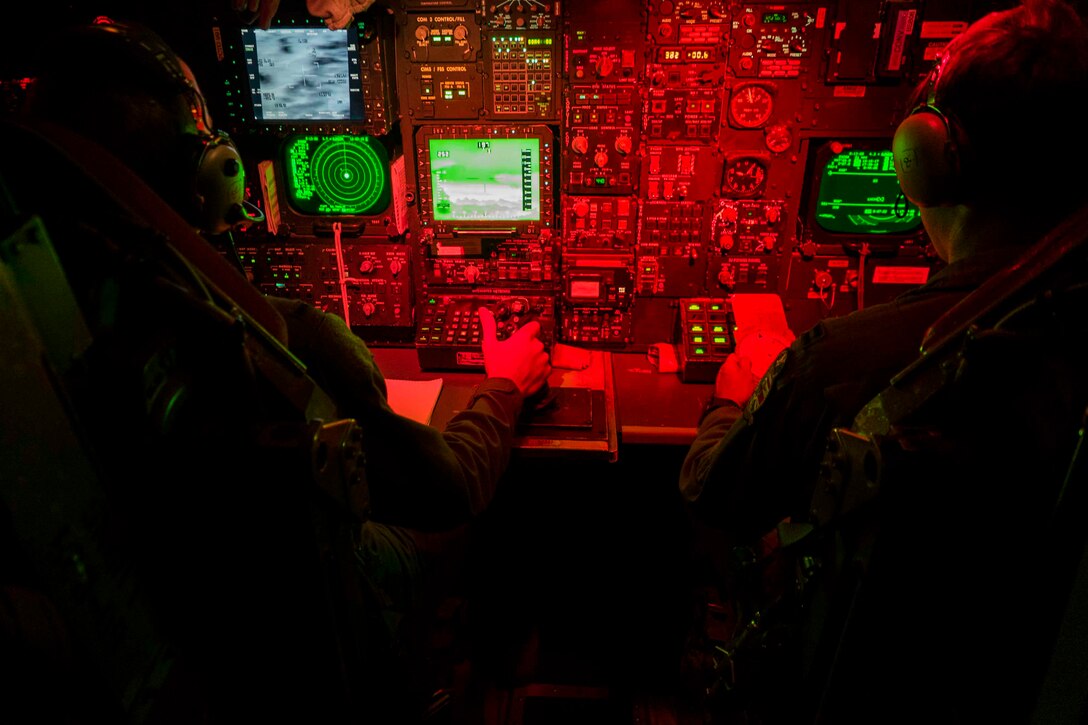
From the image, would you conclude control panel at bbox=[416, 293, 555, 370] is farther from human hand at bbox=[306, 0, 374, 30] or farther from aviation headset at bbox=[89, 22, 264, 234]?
aviation headset at bbox=[89, 22, 264, 234]

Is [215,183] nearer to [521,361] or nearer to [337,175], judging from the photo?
[521,361]

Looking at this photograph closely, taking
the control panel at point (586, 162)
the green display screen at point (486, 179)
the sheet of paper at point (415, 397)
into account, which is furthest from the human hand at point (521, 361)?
the green display screen at point (486, 179)

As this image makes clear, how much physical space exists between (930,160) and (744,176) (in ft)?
4.09

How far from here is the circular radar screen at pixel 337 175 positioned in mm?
2383

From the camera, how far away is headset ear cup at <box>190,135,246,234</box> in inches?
38.8

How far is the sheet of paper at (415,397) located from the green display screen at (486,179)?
66 cm

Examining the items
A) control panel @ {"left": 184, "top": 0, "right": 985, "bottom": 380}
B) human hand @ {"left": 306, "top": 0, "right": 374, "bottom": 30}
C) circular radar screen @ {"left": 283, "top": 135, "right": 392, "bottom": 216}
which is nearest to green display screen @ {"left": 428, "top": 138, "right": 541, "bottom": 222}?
control panel @ {"left": 184, "top": 0, "right": 985, "bottom": 380}

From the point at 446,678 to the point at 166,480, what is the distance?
1.06 meters

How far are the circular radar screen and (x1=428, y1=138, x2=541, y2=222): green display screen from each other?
225 millimetres

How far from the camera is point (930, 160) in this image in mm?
1136

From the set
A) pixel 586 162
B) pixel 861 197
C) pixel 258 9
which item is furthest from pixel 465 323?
pixel 861 197

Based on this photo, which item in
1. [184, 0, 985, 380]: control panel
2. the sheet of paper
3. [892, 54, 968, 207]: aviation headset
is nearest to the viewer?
[892, 54, 968, 207]: aviation headset

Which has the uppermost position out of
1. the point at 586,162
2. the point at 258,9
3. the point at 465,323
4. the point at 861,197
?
the point at 258,9

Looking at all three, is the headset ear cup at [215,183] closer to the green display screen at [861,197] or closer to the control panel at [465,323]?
the control panel at [465,323]
